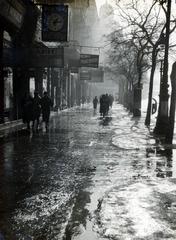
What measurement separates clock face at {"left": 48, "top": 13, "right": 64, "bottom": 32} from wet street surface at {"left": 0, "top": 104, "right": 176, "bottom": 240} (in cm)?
1009

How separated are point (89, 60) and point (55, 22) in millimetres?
13013

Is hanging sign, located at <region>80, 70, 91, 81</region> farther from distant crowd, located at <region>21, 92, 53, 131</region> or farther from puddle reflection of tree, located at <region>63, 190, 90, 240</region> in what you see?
puddle reflection of tree, located at <region>63, 190, 90, 240</region>

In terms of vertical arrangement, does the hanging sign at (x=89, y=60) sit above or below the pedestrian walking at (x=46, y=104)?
above

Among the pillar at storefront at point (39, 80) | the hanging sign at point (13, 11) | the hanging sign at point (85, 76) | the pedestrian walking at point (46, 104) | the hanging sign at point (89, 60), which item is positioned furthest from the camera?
the hanging sign at point (85, 76)

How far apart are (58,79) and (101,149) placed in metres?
31.8

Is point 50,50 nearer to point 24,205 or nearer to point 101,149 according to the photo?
point 101,149

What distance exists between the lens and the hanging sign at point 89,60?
37.9 meters

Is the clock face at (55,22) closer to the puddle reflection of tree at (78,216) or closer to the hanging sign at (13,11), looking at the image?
the hanging sign at (13,11)

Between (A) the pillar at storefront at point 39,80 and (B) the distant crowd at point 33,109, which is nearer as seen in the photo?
(B) the distant crowd at point 33,109

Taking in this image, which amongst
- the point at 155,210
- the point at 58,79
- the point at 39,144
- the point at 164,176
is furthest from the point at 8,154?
the point at 58,79

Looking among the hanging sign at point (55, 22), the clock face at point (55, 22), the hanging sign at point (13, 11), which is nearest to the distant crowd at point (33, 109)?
the hanging sign at point (55, 22)

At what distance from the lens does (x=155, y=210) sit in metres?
7.88

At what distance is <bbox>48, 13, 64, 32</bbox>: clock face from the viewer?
2520 cm

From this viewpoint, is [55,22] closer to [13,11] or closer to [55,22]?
[55,22]
